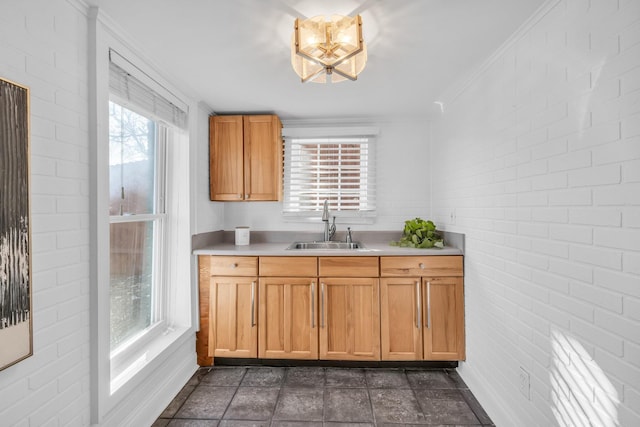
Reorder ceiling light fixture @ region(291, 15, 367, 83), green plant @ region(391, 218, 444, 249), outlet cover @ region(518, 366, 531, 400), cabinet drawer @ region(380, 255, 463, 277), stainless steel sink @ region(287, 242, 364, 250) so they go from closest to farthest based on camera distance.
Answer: ceiling light fixture @ region(291, 15, 367, 83) < outlet cover @ region(518, 366, 531, 400) < cabinet drawer @ region(380, 255, 463, 277) < green plant @ region(391, 218, 444, 249) < stainless steel sink @ region(287, 242, 364, 250)

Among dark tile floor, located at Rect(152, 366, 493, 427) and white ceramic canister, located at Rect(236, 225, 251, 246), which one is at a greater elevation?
white ceramic canister, located at Rect(236, 225, 251, 246)

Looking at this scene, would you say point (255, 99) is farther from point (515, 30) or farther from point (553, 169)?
point (553, 169)

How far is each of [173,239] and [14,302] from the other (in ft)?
4.94

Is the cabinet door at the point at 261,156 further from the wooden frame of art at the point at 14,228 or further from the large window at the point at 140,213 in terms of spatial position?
the wooden frame of art at the point at 14,228

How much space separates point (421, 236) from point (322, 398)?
4.97 feet

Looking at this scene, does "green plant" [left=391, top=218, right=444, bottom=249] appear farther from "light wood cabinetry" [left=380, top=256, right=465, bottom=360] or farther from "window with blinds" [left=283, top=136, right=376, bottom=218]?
"window with blinds" [left=283, top=136, right=376, bottom=218]

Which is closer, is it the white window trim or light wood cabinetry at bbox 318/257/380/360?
the white window trim

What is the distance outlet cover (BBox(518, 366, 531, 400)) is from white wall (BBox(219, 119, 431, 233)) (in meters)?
1.76

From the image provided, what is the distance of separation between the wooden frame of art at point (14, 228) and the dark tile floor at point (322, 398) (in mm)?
1205

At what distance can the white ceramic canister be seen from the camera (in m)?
3.17

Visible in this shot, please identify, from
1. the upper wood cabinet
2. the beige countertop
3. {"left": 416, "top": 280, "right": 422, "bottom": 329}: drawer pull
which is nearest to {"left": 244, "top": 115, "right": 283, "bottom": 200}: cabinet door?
the upper wood cabinet

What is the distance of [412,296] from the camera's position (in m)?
2.71

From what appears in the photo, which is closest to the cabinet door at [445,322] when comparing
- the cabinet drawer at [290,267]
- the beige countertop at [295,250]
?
the beige countertop at [295,250]

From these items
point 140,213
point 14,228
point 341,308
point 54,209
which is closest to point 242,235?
point 140,213
